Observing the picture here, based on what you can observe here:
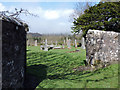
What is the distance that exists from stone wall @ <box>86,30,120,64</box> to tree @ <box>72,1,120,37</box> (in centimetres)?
1518

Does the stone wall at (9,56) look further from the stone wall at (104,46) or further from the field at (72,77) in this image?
the stone wall at (104,46)

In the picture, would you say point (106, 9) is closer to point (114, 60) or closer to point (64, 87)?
point (114, 60)

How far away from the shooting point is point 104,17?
22.1 meters

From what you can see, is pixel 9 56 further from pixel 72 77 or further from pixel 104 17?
pixel 104 17

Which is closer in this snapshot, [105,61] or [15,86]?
[15,86]

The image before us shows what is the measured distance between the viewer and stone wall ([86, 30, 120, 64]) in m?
7.03

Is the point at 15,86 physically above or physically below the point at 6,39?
below

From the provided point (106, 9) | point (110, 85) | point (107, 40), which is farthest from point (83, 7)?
point (110, 85)

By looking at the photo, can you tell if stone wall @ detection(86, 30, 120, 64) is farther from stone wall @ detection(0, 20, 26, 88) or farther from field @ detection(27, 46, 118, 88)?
stone wall @ detection(0, 20, 26, 88)

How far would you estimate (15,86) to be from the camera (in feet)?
12.6

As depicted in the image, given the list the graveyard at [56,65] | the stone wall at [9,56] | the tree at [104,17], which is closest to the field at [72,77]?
the graveyard at [56,65]

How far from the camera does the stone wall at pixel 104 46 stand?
23.1 ft

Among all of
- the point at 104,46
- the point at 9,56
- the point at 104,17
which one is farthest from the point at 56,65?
the point at 104,17

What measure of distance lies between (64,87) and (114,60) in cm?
406
